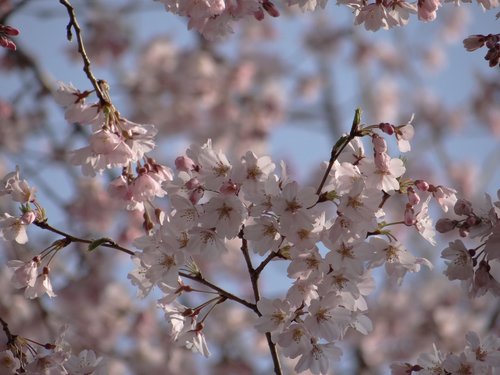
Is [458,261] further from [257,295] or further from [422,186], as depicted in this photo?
[257,295]

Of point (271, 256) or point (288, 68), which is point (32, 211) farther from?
point (288, 68)

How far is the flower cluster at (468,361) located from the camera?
1.84 metres

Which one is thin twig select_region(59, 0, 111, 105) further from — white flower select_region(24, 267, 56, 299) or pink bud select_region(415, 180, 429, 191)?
pink bud select_region(415, 180, 429, 191)

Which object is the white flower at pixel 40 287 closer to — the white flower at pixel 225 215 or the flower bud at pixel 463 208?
the white flower at pixel 225 215

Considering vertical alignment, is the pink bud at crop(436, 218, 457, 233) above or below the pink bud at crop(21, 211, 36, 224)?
below

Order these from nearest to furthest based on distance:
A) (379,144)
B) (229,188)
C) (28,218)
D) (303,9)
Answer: (229,188)
(379,144)
(28,218)
(303,9)

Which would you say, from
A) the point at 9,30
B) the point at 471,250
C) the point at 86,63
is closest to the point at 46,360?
the point at 86,63

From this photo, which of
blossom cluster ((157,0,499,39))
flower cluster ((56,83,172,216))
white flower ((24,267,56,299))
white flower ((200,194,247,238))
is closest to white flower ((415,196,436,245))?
white flower ((200,194,247,238))

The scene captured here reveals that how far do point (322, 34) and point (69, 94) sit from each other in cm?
760

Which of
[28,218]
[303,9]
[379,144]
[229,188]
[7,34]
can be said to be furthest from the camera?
[303,9]

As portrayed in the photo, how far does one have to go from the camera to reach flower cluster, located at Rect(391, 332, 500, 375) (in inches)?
72.4

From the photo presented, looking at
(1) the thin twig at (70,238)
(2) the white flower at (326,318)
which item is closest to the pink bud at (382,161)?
(2) the white flower at (326,318)

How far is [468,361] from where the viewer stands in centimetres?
184

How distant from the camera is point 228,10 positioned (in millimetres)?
2094
